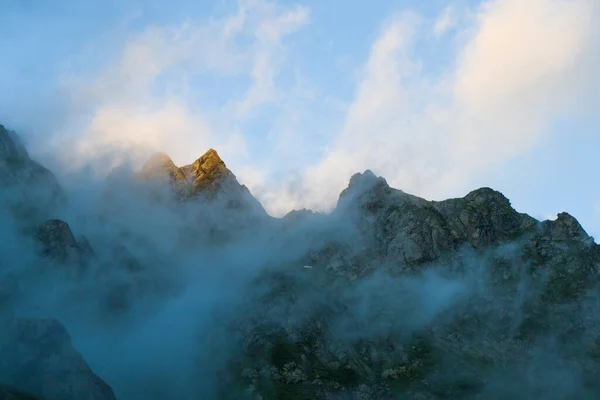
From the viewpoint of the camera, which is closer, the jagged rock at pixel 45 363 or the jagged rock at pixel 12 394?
the jagged rock at pixel 12 394

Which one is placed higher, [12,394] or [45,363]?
[45,363]

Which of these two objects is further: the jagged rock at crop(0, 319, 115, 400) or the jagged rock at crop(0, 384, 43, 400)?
the jagged rock at crop(0, 319, 115, 400)

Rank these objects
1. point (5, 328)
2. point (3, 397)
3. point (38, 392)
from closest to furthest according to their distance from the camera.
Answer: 1. point (3, 397)
2. point (38, 392)
3. point (5, 328)

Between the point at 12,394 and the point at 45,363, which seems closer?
the point at 12,394

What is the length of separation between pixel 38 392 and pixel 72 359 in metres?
12.5

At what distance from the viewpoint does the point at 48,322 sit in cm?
19275

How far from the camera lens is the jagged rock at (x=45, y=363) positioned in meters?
179

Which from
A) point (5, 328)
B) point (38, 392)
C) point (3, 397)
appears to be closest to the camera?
point (3, 397)

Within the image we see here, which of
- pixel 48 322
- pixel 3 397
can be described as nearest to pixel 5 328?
pixel 48 322

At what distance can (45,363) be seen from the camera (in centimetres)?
18312

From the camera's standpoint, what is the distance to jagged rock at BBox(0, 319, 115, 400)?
17875cm

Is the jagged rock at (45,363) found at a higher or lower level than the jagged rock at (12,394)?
higher

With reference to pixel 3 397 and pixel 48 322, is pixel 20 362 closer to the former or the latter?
pixel 48 322

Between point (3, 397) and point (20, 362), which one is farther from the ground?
point (20, 362)
